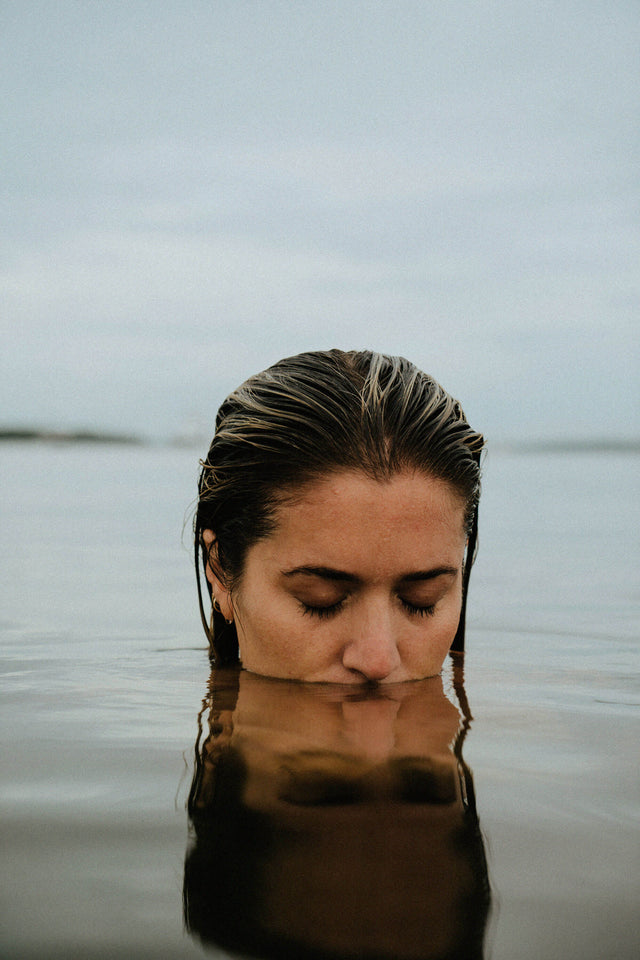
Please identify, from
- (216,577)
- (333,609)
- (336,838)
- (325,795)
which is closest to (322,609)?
(333,609)

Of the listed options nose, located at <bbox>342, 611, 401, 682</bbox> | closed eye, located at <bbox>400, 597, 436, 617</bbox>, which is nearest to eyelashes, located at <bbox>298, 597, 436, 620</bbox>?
closed eye, located at <bbox>400, 597, 436, 617</bbox>

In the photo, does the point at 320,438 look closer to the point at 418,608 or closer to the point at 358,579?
the point at 358,579

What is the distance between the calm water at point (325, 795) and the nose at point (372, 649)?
14 centimetres

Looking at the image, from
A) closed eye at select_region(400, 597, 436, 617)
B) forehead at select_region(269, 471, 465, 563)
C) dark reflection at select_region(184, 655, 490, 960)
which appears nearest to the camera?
dark reflection at select_region(184, 655, 490, 960)

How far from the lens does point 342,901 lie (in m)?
1.61

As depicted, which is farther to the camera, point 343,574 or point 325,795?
point 343,574

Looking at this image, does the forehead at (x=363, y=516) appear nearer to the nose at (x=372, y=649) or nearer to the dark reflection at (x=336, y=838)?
the nose at (x=372, y=649)

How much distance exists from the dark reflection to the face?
0.32 metres

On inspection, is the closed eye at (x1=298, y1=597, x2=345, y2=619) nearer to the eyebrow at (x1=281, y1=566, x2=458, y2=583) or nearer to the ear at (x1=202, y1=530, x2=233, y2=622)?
the eyebrow at (x1=281, y1=566, x2=458, y2=583)

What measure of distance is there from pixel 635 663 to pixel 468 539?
1.34m

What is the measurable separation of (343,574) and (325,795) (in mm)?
1135

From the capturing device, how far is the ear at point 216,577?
392 centimetres

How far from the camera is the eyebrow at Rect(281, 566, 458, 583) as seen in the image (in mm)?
3248

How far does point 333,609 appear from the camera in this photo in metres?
3.33
